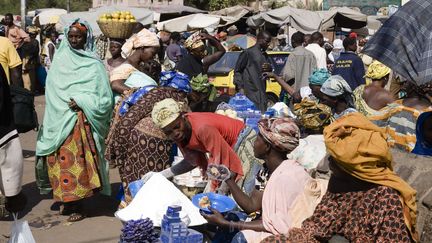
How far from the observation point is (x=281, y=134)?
12.6ft

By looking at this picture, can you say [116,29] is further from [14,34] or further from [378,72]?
[14,34]

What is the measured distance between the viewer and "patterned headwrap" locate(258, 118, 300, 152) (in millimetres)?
3846

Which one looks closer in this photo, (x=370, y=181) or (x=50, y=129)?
(x=370, y=181)

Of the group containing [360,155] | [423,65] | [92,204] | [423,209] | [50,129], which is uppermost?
[423,65]

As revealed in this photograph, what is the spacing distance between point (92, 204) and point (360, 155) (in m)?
4.58

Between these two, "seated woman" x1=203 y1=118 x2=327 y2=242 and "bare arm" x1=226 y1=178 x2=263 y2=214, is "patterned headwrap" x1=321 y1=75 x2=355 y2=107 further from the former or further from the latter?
"bare arm" x1=226 y1=178 x2=263 y2=214

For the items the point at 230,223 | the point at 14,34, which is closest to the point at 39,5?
the point at 14,34

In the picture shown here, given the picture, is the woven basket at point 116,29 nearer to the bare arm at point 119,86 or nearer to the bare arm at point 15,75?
the bare arm at point 119,86

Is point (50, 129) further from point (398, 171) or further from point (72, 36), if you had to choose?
point (398, 171)

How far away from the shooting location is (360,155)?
10.5 feet

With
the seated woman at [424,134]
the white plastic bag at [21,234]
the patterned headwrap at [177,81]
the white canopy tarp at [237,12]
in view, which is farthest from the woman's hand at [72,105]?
the white canopy tarp at [237,12]

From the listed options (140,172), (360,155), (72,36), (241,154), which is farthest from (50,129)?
(360,155)

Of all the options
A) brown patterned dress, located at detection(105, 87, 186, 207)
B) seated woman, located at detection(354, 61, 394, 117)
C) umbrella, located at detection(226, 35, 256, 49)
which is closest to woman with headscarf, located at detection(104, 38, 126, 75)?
brown patterned dress, located at detection(105, 87, 186, 207)

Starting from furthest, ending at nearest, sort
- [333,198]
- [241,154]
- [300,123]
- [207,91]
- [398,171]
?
[207,91] < [300,123] < [241,154] < [398,171] < [333,198]
